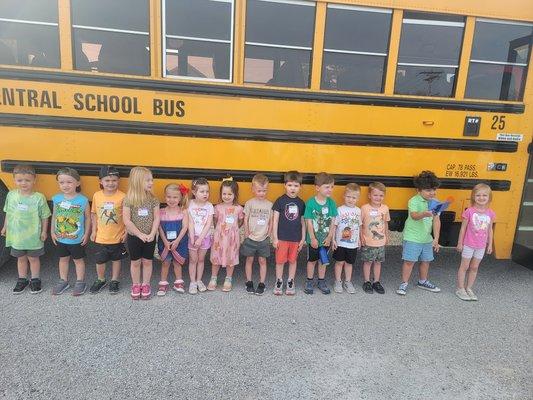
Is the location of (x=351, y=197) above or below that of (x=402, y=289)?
above

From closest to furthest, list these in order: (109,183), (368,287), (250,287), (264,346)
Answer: (264,346) → (109,183) → (250,287) → (368,287)

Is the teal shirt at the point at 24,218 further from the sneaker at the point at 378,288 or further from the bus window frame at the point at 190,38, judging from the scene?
the sneaker at the point at 378,288

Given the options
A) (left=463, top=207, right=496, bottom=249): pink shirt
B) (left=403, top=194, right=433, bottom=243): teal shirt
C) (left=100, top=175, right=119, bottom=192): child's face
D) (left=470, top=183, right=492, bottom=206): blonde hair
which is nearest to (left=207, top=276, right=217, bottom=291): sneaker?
(left=100, top=175, right=119, bottom=192): child's face

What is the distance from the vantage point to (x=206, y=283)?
3352 mm

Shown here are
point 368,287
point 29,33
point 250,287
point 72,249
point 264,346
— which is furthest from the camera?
point 368,287

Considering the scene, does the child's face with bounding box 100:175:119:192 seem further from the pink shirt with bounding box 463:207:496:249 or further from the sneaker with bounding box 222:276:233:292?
the pink shirt with bounding box 463:207:496:249

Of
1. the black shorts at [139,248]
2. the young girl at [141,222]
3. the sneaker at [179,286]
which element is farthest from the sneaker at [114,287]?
the sneaker at [179,286]

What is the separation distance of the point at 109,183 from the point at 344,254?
1.90 metres

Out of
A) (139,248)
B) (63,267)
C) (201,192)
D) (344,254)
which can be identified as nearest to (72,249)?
(63,267)

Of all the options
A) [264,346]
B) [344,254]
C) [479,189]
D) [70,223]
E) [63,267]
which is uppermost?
[479,189]

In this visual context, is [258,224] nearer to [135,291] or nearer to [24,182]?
[135,291]

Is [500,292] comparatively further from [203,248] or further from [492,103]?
[203,248]

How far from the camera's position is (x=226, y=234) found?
315cm

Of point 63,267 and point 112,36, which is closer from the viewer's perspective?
point 112,36
